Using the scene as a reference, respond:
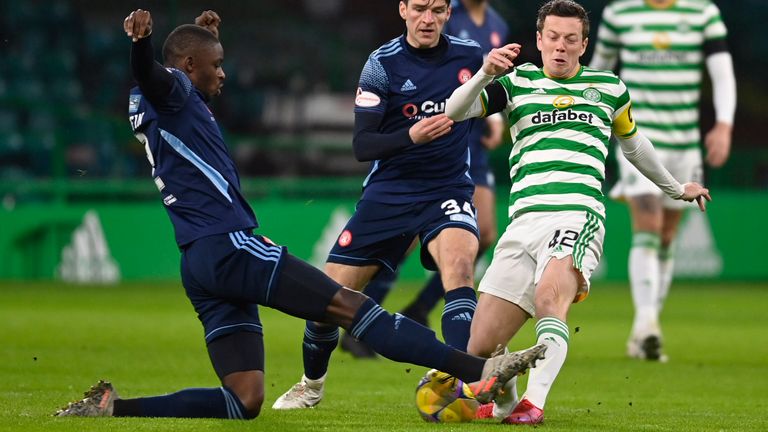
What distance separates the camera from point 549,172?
614cm

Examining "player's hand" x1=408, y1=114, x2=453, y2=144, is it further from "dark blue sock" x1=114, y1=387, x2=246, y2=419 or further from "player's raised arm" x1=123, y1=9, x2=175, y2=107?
"dark blue sock" x1=114, y1=387, x2=246, y2=419

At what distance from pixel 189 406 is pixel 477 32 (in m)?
4.25

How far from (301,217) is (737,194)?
5.87 m

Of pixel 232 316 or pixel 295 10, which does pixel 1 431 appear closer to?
pixel 232 316

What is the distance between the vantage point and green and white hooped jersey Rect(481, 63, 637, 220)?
612cm

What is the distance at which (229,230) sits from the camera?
18.7 ft

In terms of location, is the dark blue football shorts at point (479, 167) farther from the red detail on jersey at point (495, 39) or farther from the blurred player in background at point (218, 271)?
the blurred player in background at point (218, 271)

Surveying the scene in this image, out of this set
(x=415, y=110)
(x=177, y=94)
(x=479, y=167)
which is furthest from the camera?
(x=479, y=167)

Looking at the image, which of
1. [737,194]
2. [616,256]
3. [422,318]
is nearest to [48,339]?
[422,318]

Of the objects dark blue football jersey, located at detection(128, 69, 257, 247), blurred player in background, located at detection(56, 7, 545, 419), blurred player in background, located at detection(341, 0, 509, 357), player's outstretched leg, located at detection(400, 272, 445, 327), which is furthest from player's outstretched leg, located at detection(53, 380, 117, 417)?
player's outstretched leg, located at detection(400, 272, 445, 327)

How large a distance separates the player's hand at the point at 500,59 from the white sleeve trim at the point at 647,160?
0.81 meters

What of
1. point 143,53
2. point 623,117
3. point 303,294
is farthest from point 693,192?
point 143,53

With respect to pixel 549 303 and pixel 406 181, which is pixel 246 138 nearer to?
pixel 406 181

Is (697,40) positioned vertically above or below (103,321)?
above
